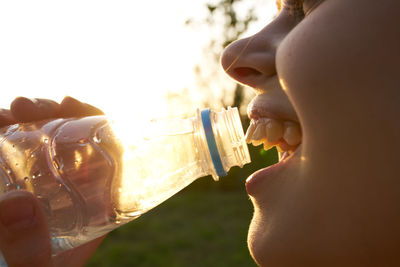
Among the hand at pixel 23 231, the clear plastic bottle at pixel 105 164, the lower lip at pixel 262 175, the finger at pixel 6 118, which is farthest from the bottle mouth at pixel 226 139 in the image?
the finger at pixel 6 118

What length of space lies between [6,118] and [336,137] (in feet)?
3.48

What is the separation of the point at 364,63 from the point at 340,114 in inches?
3.8

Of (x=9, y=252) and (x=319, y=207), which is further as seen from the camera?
(x=9, y=252)

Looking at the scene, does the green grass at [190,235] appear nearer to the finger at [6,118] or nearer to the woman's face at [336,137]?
the finger at [6,118]

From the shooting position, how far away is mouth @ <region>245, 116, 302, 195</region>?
0.90 m

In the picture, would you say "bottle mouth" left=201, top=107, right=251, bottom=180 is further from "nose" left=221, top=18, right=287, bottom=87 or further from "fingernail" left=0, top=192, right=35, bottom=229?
"fingernail" left=0, top=192, right=35, bottom=229

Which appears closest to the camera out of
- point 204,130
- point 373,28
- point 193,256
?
point 373,28

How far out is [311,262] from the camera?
852mm

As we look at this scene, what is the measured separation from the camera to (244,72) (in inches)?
39.4

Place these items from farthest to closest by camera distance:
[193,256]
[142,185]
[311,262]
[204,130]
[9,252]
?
[193,256]
[142,185]
[204,130]
[9,252]
[311,262]

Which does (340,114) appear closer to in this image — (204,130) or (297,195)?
(297,195)

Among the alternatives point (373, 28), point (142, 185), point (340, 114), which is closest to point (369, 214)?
point (340, 114)

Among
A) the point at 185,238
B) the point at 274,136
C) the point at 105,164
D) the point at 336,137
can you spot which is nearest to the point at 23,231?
the point at 105,164

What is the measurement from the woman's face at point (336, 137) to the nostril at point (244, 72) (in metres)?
0.06
